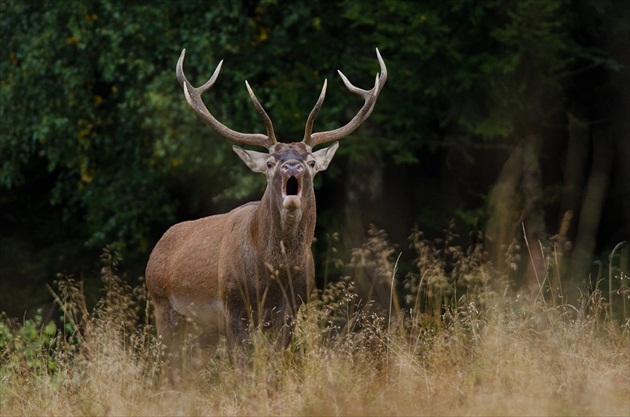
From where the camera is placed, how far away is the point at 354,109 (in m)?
13.8

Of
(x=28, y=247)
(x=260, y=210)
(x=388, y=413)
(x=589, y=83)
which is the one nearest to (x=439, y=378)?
(x=388, y=413)

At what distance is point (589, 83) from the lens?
1369cm

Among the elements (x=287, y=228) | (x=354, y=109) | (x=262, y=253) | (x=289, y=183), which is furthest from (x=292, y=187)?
(x=354, y=109)

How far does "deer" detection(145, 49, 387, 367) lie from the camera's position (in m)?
8.35

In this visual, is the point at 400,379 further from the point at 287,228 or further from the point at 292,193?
the point at 292,193

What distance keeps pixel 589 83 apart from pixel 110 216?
5737mm

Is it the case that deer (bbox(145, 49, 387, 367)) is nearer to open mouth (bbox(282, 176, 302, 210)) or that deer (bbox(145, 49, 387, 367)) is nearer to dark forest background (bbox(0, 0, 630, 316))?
open mouth (bbox(282, 176, 302, 210))

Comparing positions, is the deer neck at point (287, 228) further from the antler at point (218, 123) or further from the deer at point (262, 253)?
the antler at point (218, 123)

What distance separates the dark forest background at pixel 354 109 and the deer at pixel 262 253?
351 cm

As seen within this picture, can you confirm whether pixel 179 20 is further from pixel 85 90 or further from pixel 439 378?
pixel 439 378

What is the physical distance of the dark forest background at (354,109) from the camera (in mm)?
12695

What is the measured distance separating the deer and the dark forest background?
3512mm

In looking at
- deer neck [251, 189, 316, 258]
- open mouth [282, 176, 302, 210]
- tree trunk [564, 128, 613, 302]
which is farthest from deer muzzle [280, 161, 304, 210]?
tree trunk [564, 128, 613, 302]

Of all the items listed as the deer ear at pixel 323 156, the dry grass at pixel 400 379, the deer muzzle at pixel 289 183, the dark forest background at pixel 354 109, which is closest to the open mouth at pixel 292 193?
the deer muzzle at pixel 289 183
